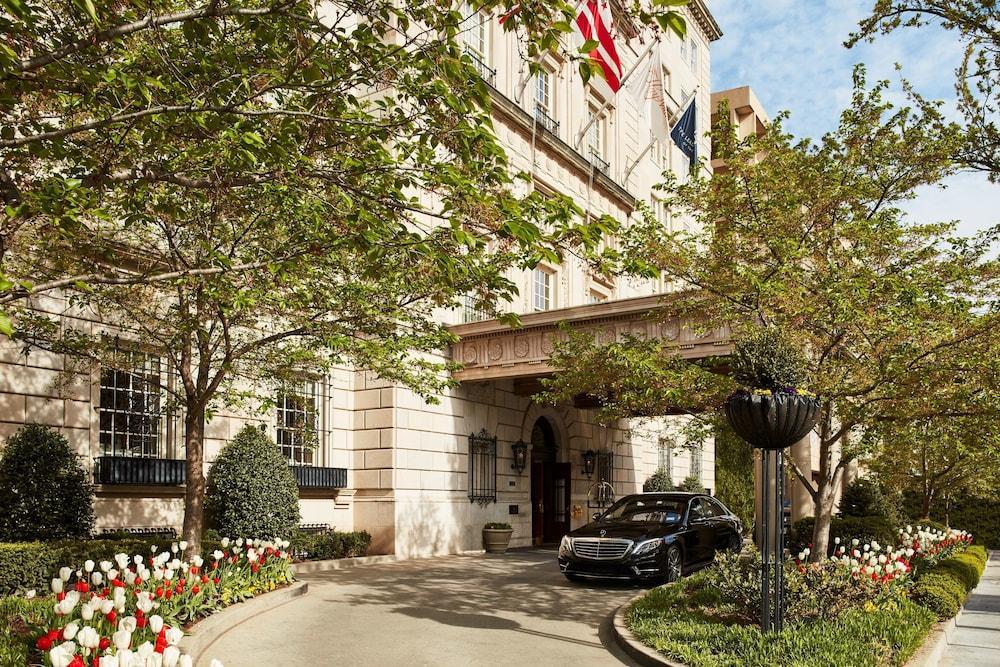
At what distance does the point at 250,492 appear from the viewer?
52.4 feet

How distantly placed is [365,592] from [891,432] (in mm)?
8391

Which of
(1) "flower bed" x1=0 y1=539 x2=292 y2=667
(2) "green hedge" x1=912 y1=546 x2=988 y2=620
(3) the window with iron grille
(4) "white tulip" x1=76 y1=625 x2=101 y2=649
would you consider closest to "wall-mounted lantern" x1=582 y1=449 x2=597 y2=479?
(3) the window with iron grille

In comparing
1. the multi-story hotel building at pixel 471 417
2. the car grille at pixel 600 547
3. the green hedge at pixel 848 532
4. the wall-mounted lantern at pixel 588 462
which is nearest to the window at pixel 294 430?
the multi-story hotel building at pixel 471 417

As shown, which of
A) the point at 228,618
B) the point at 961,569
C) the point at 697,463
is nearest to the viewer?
the point at 228,618

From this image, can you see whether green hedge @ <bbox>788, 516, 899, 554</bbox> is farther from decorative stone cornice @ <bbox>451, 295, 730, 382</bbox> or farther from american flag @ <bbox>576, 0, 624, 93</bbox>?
american flag @ <bbox>576, 0, 624, 93</bbox>

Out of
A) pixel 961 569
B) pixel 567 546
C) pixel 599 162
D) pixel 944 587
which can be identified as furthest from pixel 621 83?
pixel 944 587

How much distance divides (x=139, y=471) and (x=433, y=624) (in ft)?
23.1

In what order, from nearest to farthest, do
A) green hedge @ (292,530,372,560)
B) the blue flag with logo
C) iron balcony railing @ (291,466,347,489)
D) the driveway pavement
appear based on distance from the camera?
the driveway pavement → green hedge @ (292,530,372,560) → iron balcony railing @ (291,466,347,489) → the blue flag with logo

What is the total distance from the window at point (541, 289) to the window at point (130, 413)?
1228cm

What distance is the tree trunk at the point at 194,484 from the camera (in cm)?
1242

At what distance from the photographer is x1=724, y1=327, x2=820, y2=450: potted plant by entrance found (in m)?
8.77

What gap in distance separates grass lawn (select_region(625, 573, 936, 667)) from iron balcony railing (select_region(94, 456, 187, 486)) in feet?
29.2

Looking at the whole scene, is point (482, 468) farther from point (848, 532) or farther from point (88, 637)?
point (88, 637)

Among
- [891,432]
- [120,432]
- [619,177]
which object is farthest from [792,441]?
[619,177]
